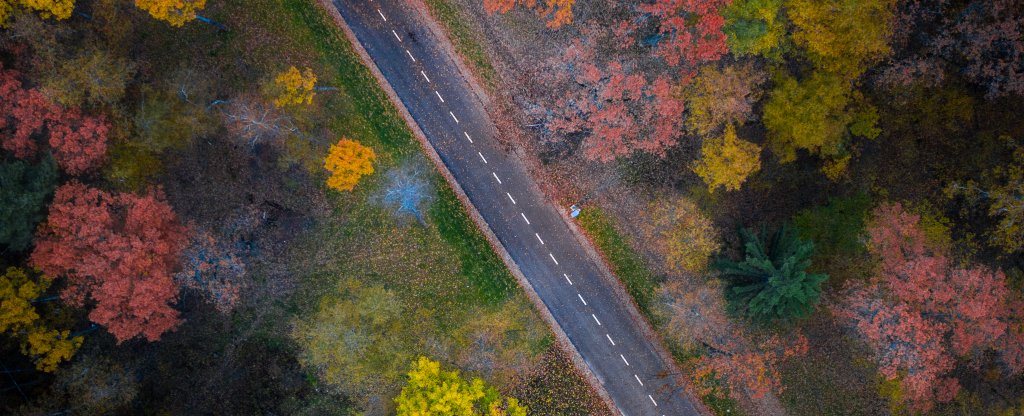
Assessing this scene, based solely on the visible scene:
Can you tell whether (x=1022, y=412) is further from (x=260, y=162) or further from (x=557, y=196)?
(x=260, y=162)

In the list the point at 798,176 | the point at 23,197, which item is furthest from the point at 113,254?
the point at 798,176

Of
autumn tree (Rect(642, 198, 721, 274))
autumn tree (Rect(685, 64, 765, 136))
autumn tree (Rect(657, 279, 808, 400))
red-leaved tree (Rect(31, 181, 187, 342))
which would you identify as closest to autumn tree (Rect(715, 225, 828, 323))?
autumn tree (Rect(642, 198, 721, 274))

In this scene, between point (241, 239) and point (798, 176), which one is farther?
point (798, 176)

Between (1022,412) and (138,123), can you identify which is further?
(1022,412)

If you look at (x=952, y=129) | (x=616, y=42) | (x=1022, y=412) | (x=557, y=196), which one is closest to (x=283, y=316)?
(x=557, y=196)

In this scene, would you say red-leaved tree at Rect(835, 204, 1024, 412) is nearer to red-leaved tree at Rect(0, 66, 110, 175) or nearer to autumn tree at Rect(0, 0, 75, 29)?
red-leaved tree at Rect(0, 66, 110, 175)

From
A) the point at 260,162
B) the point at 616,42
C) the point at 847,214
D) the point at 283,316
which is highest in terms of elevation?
the point at 616,42

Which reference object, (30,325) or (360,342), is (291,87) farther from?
(30,325)
